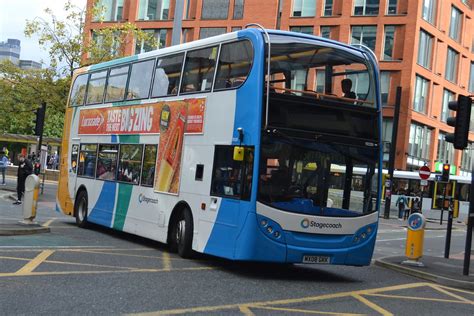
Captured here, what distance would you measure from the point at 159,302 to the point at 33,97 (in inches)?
895

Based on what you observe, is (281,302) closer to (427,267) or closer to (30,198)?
(427,267)

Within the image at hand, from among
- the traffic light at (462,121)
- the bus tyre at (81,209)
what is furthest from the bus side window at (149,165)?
the traffic light at (462,121)

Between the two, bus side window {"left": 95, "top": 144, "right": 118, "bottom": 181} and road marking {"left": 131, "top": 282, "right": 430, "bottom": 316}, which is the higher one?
bus side window {"left": 95, "top": 144, "right": 118, "bottom": 181}

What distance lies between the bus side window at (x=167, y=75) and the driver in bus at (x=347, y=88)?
10.8 ft

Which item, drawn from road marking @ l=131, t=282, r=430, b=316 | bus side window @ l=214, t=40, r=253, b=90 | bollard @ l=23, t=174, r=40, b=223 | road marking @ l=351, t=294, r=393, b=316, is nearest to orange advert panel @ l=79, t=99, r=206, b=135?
bus side window @ l=214, t=40, r=253, b=90

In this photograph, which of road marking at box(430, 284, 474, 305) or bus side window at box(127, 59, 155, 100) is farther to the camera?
bus side window at box(127, 59, 155, 100)

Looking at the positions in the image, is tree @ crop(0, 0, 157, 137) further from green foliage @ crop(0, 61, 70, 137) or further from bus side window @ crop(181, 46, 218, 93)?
bus side window @ crop(181, 46, 218, 93)

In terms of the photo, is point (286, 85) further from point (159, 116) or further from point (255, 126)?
point (159, 116)

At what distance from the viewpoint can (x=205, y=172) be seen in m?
10.7

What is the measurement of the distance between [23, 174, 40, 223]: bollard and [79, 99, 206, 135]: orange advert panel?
85.1 inches

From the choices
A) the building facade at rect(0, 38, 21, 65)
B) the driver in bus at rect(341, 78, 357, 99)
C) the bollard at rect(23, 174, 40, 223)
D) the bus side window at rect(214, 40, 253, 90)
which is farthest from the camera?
the building facade at rect(0, 38, 21, 65)

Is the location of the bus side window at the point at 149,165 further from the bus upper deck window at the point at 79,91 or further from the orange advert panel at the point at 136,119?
the bus upper deck window at the point at 79,91

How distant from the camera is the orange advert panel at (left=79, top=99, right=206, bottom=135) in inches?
442

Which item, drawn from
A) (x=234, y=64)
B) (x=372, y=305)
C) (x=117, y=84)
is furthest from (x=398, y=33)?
(x=372, y=305)
